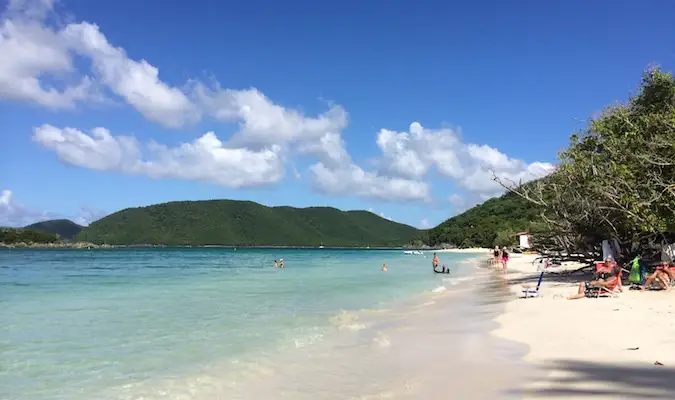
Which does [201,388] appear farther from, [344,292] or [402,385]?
[344,292]

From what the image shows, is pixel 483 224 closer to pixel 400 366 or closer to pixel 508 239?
pixel 508 239

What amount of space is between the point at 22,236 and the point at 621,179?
16767 centimetres

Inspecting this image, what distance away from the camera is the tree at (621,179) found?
49.1 ft

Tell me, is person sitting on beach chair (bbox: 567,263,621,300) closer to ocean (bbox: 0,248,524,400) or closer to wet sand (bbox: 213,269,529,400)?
ocean (bbox: 0,248,524,400)

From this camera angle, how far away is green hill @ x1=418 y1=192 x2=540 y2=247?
118625 millimetres

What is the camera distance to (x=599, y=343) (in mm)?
8133

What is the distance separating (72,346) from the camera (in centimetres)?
1022

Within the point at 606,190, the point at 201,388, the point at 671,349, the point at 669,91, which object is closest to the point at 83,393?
the point at 201,388

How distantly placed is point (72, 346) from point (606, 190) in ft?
52.8

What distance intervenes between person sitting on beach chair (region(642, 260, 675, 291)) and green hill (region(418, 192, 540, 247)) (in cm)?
8311

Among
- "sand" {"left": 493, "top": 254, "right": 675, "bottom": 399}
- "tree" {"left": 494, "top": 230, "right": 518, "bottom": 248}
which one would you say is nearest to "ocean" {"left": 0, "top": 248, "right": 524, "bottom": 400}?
"sand" {"left": 493, "top": 254, "right": 675, "bottom": 399}

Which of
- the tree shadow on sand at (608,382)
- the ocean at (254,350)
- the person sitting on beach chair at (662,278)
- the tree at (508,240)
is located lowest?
the ocean at (254,350)

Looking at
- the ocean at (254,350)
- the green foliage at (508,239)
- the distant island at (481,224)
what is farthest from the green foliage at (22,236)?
the ocean at (254,350)

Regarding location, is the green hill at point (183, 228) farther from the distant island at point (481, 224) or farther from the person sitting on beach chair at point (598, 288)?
the person sitting on beach chair at point (598, 288)
